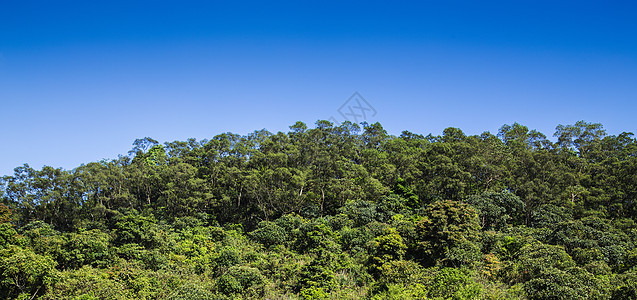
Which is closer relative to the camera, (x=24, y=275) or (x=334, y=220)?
(x=24, y=275)

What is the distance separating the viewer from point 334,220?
998 inches

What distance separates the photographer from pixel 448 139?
118 ft

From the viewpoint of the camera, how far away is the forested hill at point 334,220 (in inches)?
696

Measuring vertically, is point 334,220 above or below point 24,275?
above

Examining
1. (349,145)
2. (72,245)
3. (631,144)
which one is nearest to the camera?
(72,245)

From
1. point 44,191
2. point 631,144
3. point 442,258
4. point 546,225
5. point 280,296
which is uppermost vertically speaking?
point 631,144

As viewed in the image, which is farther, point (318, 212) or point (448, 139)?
point (448, 139)

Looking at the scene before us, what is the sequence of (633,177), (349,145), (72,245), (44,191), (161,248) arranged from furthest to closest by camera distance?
(349,145) → (44,191) → (633,177) → (161,248) → (72,245)

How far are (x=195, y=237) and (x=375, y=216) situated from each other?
39.2 feet

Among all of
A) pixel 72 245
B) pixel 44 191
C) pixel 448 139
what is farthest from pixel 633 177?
pixel 44 191

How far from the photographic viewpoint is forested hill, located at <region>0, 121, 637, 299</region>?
58.0 ft

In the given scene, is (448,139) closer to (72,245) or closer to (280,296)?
(280,296)

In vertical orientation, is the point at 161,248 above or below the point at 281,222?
below

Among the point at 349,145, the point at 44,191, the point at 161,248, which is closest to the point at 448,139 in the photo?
the point at 349,145
